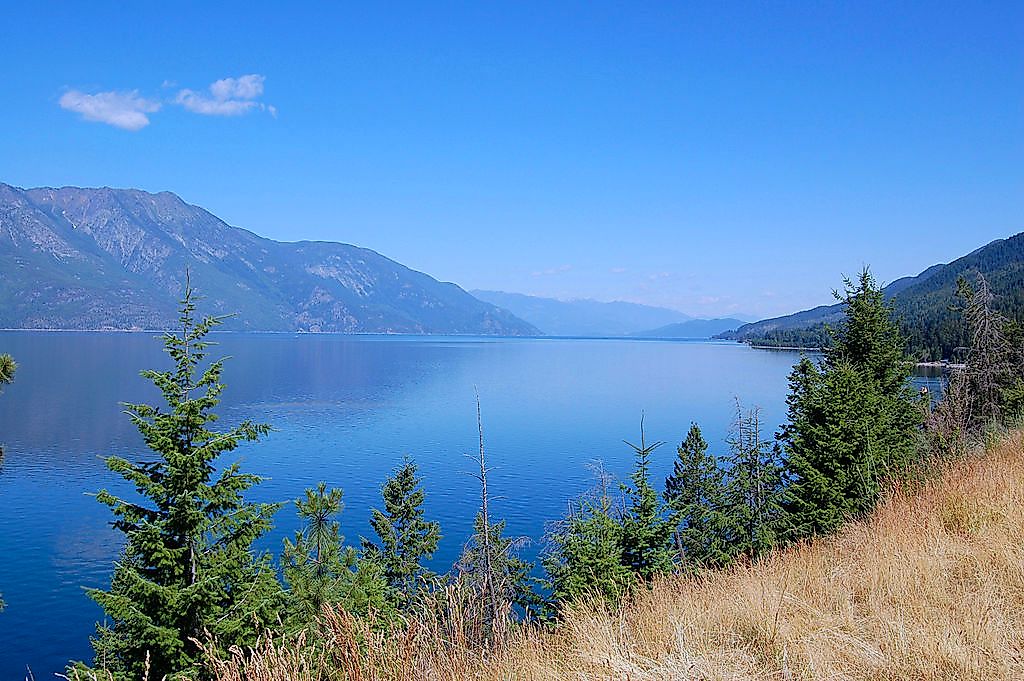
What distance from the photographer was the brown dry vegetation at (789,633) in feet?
13.8

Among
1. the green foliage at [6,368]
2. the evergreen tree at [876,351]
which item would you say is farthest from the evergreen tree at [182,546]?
the evergreen tree at [876,351]

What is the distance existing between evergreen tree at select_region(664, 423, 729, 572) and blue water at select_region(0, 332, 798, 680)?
729cm

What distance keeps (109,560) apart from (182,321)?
2715cm

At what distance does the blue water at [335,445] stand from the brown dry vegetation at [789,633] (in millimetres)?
27009

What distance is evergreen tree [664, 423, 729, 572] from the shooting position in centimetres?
2591

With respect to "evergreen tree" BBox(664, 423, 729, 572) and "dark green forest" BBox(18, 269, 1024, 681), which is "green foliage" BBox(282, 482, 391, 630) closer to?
"dark green forest" BBox(18, 269, 1024, 681)

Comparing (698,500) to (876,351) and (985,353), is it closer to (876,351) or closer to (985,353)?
(876,351)

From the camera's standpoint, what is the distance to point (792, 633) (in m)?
4.73

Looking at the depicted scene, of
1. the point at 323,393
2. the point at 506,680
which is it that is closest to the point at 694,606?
the point at 506,680

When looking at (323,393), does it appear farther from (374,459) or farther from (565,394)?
(374,459)

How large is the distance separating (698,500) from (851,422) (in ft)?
57.3

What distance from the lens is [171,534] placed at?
44.2ft

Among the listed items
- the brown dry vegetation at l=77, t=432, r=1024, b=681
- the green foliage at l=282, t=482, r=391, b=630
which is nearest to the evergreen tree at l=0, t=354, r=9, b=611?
the green foliage at l=282, t=482, r=391, b=630

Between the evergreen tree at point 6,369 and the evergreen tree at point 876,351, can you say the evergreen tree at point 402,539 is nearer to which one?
the evergreen tree at point 6,369
